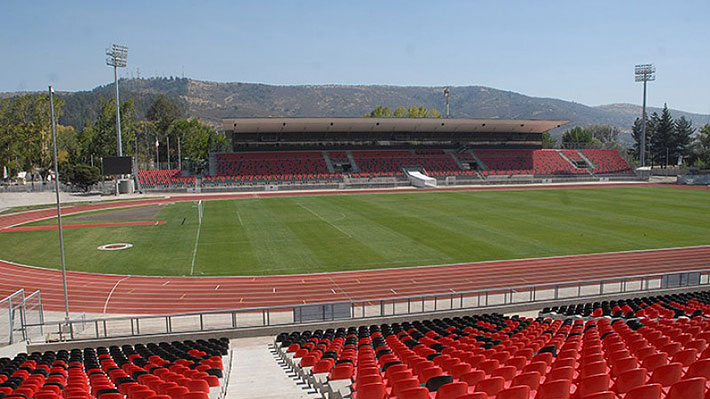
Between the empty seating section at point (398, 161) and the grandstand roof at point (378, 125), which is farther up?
the grandstand roof at point (378, 125)

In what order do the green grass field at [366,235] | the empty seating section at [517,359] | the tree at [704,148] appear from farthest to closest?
the tree at [704,148] → the green grass field at [366,235] → the empty seating section at [517,359]

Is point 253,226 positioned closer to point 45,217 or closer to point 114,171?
point 45,217

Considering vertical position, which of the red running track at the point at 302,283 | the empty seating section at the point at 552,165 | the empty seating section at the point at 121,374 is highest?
the empty seating section at the point at 552,165

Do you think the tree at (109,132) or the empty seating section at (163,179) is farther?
the tree at (109,132)

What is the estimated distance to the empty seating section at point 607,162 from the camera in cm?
8119

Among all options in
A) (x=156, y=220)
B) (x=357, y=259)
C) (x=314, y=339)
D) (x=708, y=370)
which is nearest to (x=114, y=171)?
(x=156, y=220)

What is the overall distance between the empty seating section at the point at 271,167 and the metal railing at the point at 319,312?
51181 millimetres

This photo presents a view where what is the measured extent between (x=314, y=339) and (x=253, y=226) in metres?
24.1

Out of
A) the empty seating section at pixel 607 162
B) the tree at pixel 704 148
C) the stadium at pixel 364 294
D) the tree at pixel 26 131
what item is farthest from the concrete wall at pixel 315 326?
the tree at pixel 704 148

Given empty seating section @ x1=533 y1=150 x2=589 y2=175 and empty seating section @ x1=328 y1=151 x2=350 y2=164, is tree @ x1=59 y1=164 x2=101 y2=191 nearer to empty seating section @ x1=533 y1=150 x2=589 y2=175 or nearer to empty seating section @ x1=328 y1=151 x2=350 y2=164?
empty seating section @ x1=328 y1=151 x2=350 y2=164

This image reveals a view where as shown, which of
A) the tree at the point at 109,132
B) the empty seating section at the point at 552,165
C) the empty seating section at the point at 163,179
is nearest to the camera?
the empty seating section at the point at 163,179

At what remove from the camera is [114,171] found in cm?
5531

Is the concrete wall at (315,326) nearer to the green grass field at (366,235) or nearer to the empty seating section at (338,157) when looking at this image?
the green grass field at (366,235)

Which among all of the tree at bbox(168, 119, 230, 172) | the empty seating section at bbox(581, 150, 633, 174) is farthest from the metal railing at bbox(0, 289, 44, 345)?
the tree at bbox(168, 119, 230, 172)
